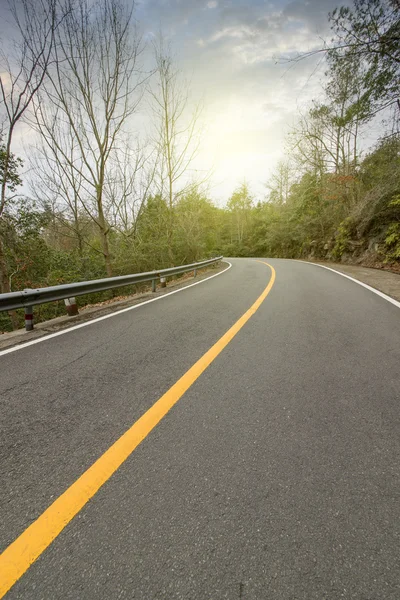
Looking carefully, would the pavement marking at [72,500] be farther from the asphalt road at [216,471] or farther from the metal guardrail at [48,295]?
the metal guardrail at [48,295]

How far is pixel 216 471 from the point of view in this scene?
156cm

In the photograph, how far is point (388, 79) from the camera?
892 centimetres

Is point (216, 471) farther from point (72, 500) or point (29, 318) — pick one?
point (29, 318)

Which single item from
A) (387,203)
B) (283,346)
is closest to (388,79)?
(387,203)

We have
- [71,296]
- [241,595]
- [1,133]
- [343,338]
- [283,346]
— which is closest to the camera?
[241,595]

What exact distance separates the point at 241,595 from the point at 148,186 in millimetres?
13785

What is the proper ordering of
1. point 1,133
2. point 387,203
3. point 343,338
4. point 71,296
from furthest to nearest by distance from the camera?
point 387,203, point 1,133, point 71,296, point 343,338

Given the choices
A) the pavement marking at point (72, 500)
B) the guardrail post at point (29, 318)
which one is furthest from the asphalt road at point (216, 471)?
the guardrail post at point (29, 318)

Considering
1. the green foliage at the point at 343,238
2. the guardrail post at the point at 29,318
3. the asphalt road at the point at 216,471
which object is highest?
the green foliage at the point at 343,238

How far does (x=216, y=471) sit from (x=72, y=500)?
0.82 m

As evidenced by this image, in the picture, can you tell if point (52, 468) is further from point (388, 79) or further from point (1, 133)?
point (388, 79)

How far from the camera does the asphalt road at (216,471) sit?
1074mm

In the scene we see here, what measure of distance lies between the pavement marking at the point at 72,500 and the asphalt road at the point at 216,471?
0.15 ft

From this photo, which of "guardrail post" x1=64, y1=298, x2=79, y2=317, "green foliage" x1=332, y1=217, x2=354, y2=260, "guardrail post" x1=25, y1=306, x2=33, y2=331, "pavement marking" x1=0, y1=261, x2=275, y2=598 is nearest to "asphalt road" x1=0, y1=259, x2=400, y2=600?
"pavement marking" x1=0, y1=261, x2=275, y2=598
